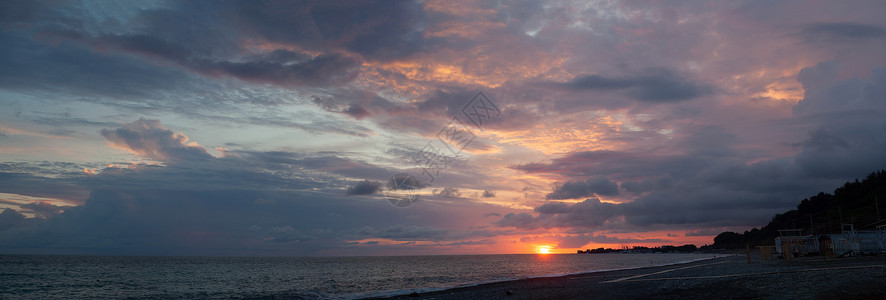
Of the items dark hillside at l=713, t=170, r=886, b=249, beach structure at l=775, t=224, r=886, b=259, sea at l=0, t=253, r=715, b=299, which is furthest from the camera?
dark hillside at l=713, t=170, r=886, b=249

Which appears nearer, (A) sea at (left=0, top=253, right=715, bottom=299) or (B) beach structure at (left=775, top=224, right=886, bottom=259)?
(A) sea at (left=0, top=253, right=715, bottom=299)

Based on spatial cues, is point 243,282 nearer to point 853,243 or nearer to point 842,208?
point 853,243

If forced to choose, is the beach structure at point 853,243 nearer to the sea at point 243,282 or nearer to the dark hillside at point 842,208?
the sea at point 243,282

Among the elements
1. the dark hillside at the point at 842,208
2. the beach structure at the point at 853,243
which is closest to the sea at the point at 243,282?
the beach structure at the point at 853,243

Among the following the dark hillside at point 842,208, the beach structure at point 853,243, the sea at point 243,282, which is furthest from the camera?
the dark hillside at point 842,208

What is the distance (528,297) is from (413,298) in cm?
926

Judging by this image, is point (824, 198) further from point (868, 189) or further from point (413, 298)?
point (413, 298)

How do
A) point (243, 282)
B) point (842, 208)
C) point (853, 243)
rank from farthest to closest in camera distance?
point (842, 208)
point (243, 282)
point (853, 243)

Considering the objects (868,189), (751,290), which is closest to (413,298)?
(751,290)

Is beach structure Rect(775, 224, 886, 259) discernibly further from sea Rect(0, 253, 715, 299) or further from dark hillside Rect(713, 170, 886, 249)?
dark hillside Rect(713, 170, 886, 249)

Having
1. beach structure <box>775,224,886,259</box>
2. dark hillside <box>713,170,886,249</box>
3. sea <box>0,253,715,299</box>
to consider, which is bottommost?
sea <box>0,253,715,299</box>

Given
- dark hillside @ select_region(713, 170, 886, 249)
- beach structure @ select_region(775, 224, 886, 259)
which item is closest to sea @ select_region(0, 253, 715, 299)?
beach structure @ select_region(775, 224, 886, 259)

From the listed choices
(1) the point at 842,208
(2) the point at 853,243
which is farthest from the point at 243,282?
(1) the point at 842,208

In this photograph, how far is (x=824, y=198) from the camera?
577 feet
